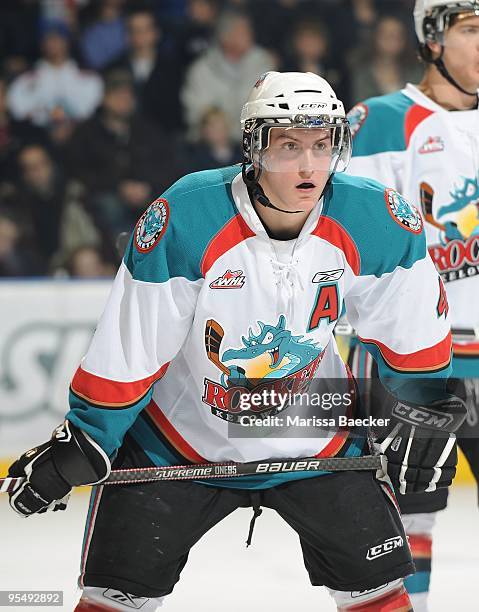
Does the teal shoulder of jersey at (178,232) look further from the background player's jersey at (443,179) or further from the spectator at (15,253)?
the spectator at (15,253)

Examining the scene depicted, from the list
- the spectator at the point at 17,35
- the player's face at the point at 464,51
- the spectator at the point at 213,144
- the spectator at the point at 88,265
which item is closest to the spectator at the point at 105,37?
the spectator at the point at 17,35

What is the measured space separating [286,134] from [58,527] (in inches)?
79.5

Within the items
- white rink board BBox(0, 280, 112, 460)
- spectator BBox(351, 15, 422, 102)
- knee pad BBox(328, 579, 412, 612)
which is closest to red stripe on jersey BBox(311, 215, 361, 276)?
knee pad BBox(328, 579, 412, 612)

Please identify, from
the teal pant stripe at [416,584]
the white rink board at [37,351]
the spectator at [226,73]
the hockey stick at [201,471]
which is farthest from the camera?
the spectator at [226,73]

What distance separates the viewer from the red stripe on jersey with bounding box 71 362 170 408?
2.07m

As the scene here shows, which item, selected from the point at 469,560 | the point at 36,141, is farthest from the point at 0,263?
the point at 469,560

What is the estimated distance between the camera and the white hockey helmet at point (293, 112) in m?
2.06

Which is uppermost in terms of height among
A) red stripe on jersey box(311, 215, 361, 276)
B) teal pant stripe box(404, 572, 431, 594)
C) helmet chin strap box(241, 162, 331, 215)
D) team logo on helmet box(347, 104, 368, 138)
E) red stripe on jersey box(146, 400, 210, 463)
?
helmet chin strap box(241, 162, 331, 215)

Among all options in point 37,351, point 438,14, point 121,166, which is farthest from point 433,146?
point 121,166

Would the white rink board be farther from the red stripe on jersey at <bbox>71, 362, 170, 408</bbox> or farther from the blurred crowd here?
the red stripe on jersey at <bbox>71, 362, 170, 408</bbox>

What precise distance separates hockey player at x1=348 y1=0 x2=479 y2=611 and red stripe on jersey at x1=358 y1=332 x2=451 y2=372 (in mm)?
615

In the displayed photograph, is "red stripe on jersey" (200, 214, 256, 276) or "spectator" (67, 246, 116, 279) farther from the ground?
"red stripe on jersey" (200, 214, 256, 276)

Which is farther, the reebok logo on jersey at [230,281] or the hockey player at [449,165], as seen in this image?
the hockey player at [449,165]

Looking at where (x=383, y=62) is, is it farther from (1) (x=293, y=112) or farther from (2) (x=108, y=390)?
(2) (x=108, y=390)
